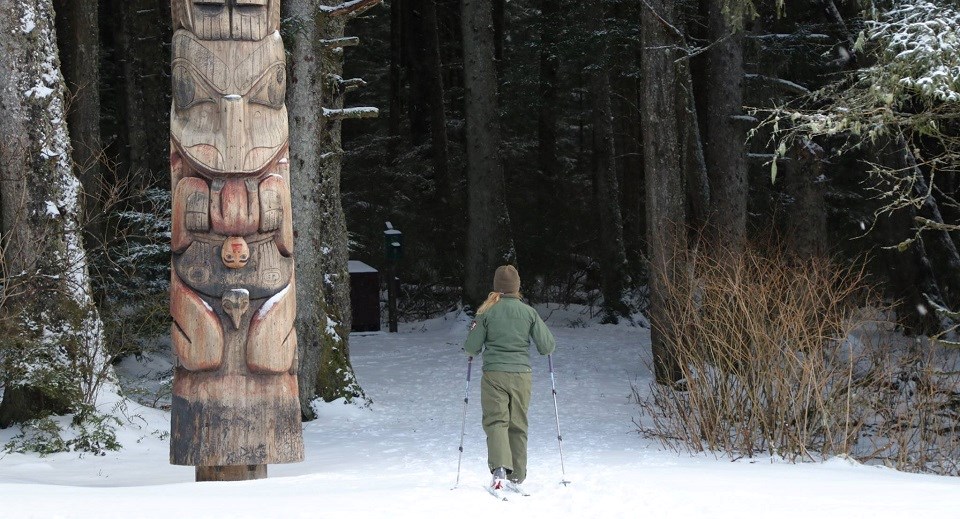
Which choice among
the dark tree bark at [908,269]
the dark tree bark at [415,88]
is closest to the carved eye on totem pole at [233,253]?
the dark tree bark at [908,269]

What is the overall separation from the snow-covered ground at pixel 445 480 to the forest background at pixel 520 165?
3.23ft

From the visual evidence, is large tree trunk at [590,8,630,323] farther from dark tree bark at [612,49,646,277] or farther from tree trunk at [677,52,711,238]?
tree trunk at [677,52,711,238]

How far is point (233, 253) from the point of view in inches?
320

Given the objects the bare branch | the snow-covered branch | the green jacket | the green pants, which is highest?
the snow-covered branch

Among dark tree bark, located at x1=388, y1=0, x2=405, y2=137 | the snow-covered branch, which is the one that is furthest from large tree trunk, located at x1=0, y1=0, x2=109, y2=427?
dark tree bark, located at x1=388, y1=0, x2=405, y2=137

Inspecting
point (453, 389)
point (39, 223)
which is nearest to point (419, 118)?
point (453, 389)

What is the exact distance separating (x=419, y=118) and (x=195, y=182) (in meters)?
24.9

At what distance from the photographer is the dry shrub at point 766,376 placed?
10516 mm

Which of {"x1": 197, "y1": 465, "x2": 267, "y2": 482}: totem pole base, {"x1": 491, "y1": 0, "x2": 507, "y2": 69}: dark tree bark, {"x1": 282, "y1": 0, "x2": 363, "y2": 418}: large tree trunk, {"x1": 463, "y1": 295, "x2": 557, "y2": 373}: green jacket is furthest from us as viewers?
{"x1": 491, "y1": 0, "x2": 507, "y2": 69}: dark tree bark

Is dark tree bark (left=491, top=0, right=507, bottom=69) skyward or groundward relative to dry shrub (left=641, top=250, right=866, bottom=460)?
skyward

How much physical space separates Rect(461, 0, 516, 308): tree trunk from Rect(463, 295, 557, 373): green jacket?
14072 mm

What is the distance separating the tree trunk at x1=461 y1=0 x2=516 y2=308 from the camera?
22875 mm

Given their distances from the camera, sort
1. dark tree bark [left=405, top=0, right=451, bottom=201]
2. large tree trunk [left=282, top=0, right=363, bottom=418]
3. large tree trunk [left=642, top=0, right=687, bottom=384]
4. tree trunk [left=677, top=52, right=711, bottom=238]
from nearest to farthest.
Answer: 1. large tree trunk [left=282, top=0, right=363, bottom=418]
2. large tree trunk [left=642, top=0, right=687, bottom=384]
3. tree trunk [left=677, top=52, right=711, bottom=238]
4. dark tree bark [left=405, top=0, right=451, bottom=201]

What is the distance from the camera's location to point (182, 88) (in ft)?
26.9
